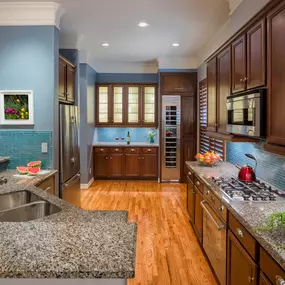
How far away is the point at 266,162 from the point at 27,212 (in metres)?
2.24

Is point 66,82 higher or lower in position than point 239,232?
higher

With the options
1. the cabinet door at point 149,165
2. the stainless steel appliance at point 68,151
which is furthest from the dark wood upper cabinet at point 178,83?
the stainless steel appliance at point 68,151

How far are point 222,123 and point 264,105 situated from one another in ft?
4.05

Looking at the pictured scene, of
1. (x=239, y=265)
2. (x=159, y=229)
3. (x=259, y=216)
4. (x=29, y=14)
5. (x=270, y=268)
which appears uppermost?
(x=29, y=14)

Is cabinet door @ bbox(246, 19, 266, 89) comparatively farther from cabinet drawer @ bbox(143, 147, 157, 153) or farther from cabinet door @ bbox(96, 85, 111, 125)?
cabinet door @ bbox(96, 85, 111, 125)

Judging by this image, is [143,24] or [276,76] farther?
[143,24]

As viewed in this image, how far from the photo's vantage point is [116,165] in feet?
24.3

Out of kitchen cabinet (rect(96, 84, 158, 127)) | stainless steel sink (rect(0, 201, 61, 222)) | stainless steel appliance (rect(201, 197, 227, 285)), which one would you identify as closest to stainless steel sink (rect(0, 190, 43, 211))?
stainless steel sink (rect(0, 201, 61, 222))

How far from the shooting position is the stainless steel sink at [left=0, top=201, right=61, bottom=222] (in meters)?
2.21

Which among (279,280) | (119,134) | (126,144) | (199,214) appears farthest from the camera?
(119,134)

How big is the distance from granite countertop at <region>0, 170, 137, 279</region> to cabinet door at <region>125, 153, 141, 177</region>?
598 cm

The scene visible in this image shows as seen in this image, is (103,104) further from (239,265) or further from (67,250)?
(67,250)

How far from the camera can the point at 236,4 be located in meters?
3.37

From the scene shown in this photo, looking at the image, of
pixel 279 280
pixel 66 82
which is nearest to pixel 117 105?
pixel 66 82
